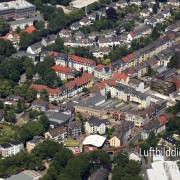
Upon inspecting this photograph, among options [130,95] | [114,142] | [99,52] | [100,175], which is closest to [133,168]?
[100,175]

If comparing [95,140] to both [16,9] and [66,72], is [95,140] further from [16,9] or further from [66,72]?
[16,9]

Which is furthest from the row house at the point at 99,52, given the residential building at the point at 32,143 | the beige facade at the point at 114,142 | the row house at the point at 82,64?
the residential building at the point at 32,143

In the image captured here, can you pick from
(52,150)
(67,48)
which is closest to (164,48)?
(67,48)

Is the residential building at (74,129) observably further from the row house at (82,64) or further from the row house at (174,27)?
the row house at (174,27)

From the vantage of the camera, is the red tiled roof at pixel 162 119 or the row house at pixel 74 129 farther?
the red tiled roof at pixel 162 119

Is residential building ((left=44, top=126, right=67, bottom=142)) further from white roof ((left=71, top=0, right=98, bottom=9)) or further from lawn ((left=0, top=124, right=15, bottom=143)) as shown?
white roof ((left=71, top=0, right=98, bottom=9))
